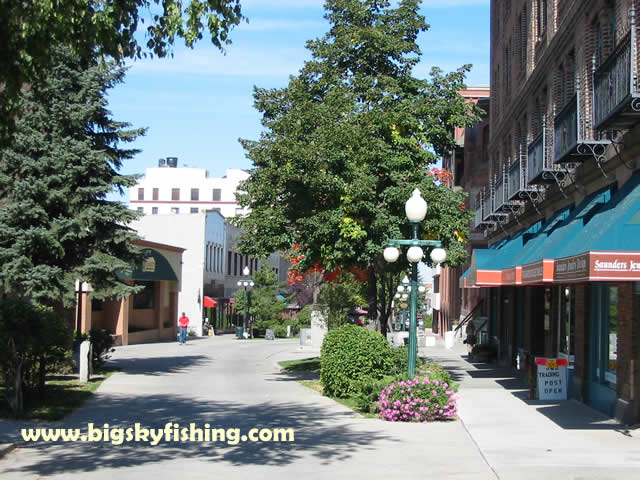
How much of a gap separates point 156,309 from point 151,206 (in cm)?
6582

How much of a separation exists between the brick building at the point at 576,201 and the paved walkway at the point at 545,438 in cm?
75

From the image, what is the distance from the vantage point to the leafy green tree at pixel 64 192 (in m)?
23.5

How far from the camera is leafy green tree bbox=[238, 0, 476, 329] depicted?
20.8 metres

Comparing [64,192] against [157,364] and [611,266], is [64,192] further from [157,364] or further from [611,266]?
[611,266]

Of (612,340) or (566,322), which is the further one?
(566,322)

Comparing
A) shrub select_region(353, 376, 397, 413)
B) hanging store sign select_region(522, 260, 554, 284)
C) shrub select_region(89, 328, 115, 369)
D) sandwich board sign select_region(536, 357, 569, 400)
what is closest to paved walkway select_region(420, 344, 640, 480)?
sandwich board sign select_region(536, 357, 569, 400)

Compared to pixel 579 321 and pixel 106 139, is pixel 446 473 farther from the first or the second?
pixel 106 139

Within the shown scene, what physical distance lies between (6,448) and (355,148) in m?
12.2

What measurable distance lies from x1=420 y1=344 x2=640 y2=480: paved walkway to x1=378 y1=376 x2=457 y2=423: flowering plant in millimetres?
526

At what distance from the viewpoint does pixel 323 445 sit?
1201cm

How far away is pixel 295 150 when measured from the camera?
20531 millimetres

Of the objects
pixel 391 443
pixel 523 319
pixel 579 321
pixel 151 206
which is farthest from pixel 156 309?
pixel 151 206

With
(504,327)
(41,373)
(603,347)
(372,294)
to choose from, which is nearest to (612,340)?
(603,347)

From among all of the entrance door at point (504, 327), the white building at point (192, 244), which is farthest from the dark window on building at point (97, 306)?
the entrance door at point (504, 327)
